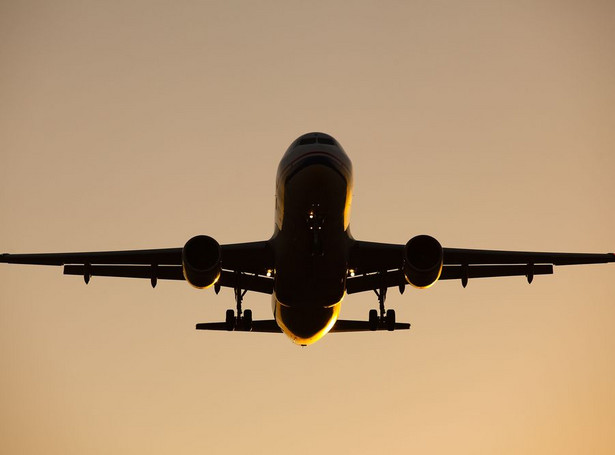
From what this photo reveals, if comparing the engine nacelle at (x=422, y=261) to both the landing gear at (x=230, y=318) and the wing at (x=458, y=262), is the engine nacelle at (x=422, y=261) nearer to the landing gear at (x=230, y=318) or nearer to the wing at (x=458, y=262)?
the wing at (x=458, y=262)

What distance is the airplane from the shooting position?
22.3 metres

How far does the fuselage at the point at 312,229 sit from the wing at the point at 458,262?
186cm

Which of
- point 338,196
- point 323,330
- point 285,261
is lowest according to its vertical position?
point 323,330

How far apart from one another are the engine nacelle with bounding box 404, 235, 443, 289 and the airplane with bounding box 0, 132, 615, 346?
27 millimetres

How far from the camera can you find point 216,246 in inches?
915

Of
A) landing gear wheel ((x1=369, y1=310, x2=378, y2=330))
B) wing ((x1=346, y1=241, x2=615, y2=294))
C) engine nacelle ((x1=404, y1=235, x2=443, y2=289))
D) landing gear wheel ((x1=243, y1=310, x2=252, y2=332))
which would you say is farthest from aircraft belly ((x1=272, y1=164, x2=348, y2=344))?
landing gear wheel ((x1=369, y1=310, x2=378, y2=330))

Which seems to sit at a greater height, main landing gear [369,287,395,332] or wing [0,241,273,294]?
wing [0,241,273,294]

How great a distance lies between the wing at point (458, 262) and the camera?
25953mm

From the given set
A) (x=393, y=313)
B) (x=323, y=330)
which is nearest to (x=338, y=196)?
(x=323, y=330)

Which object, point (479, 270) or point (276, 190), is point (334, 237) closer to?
point (276, 190)

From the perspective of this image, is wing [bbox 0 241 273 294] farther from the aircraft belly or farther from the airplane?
the aircraft belly

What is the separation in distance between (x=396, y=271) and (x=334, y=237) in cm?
599

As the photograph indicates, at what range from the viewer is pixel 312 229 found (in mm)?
22250

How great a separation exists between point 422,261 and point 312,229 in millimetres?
3330
